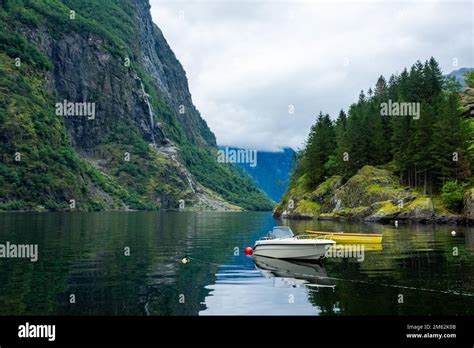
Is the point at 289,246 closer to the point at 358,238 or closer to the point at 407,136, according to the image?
the point at 358,238

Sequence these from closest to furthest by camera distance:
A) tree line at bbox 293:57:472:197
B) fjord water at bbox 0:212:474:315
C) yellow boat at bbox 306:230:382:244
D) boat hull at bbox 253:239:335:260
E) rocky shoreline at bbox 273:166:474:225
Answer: fjord water at bbox 0:212:474:315 < boat hull at bbox 253:239:335:260 < yellow boat at bbox 306:230:382:244 < rocky shoreline at bbox 273:166:474:225 < tree line at bbox 293:57:472:197

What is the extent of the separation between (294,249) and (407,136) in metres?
69.3

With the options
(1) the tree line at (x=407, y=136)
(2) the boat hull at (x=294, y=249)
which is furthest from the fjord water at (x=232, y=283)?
(1) the tree line at (x=407, y=136)

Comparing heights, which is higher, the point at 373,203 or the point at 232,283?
the point at 373,203

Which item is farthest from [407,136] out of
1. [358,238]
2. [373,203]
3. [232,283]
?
[232,283]

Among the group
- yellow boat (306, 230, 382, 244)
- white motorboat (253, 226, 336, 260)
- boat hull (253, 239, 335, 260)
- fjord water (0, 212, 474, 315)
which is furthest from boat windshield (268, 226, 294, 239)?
yellow boat (306, 230, 382, 244)

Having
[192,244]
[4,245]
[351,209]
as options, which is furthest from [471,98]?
[4,245]

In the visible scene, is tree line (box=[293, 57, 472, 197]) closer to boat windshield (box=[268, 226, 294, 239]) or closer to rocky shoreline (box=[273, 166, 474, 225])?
rocky shoreline (box=[273, 166, 474, 225])

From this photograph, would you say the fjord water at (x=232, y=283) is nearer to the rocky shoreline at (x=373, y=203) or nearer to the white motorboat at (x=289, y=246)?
the white motorboat at (x=289, y=246)

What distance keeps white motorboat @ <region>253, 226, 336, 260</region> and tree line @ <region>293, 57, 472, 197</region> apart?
191 feet

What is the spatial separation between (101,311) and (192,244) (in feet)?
111

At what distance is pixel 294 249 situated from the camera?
40.8 metres

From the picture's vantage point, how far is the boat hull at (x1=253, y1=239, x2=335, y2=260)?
4016 cm

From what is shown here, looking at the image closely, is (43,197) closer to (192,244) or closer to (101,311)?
(192,244)
